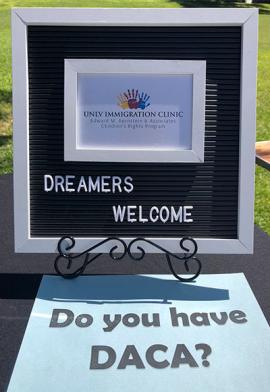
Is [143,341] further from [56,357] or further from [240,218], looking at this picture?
[240,218]

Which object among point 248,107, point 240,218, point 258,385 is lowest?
point 258,385

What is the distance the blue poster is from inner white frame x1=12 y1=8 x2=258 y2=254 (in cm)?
22

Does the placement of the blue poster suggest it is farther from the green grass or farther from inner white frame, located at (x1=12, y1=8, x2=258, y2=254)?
the green grass

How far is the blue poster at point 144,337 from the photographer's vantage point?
2.03 meters

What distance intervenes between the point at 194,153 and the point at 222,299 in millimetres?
627

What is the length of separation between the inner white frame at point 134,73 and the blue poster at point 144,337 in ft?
1.93

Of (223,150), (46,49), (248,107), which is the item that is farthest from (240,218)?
(46,49)

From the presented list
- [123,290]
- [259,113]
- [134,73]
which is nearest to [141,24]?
[134,73]

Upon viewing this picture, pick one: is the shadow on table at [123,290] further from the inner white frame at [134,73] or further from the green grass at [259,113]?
the green grass at [259,113]

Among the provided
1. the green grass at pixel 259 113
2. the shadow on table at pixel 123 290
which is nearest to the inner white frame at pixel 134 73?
the shadow on table at pixel 123 290

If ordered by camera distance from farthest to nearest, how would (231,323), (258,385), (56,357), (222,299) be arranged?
(222,299) < (231,323) < (56,357) < (258,385)

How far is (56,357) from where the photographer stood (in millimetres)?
2154

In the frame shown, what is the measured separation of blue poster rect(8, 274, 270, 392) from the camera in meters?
2.03

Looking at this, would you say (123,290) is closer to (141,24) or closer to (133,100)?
(133,100)
